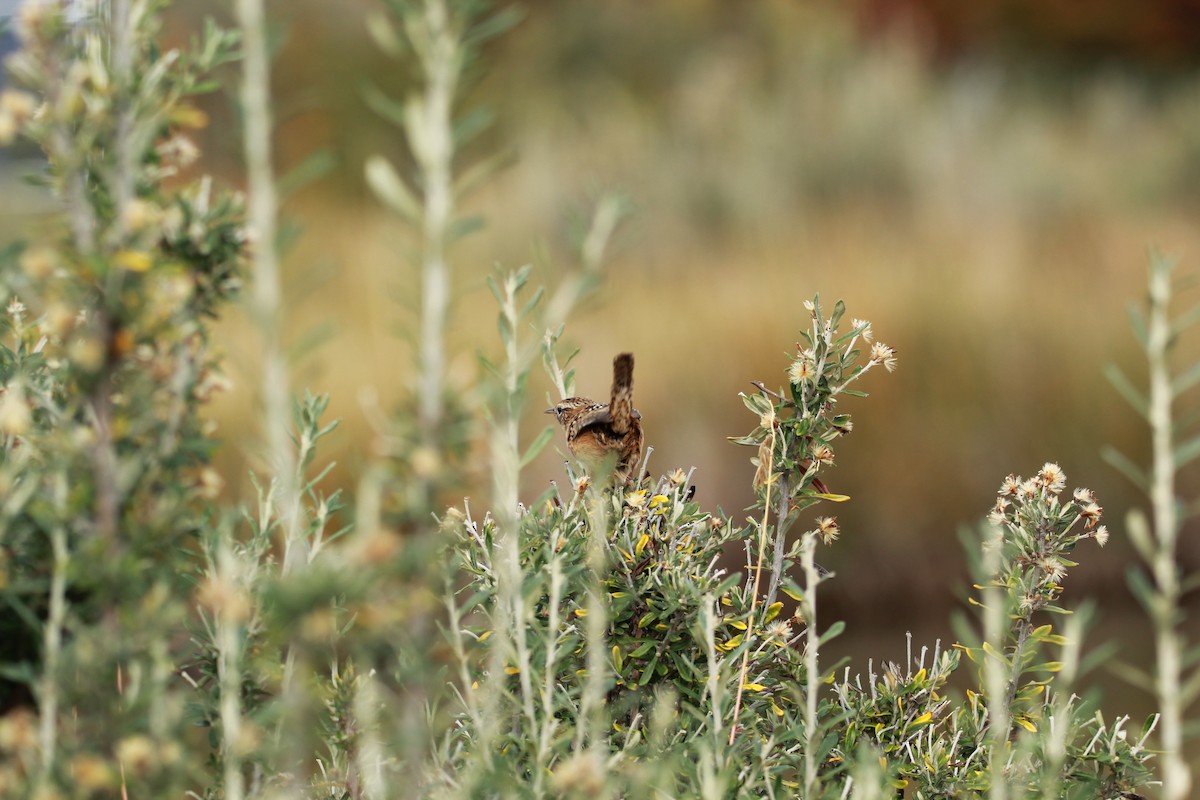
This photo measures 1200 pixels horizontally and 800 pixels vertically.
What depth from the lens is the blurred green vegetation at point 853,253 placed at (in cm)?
519

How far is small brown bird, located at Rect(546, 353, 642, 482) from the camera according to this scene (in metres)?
1.32

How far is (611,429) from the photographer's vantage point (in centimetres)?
137

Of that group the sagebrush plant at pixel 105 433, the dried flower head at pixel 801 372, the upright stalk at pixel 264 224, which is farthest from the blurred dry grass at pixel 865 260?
the upright stalk at pixel 264 224

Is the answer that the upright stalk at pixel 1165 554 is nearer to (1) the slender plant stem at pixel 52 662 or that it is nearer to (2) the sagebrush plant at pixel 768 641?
(2) the sagebrush plant at pixel 768 641

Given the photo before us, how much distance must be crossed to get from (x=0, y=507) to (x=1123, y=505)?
5247 mm

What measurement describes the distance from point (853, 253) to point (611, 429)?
4958 millimetres

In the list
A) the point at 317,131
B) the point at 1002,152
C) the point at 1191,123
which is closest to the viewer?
the point at 1002,152

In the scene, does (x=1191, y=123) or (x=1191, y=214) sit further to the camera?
(x=1191, y=123)

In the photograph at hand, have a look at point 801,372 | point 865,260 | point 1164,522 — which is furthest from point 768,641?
point 865,260

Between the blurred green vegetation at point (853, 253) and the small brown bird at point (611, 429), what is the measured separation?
4.40 ft

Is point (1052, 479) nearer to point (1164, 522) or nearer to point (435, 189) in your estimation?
point (1164, 522)

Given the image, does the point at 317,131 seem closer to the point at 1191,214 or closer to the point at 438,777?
the point at 1191,214

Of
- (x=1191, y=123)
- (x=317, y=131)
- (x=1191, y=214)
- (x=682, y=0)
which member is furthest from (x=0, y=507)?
(x=682, y=0)

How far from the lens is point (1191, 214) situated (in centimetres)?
726
